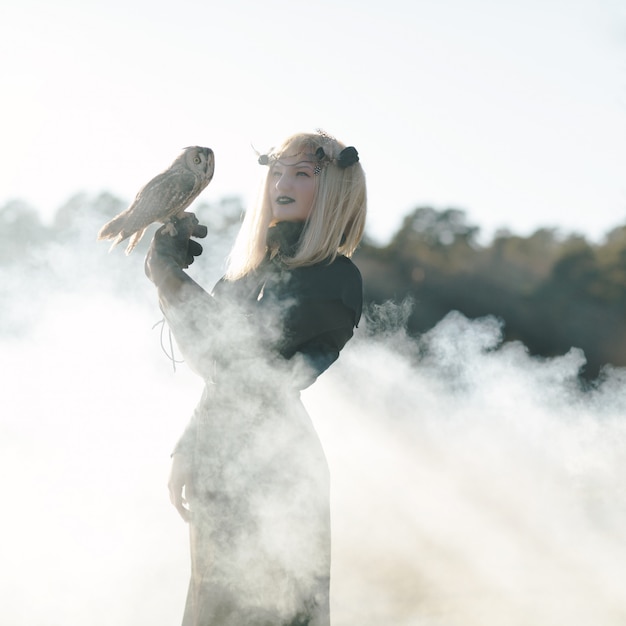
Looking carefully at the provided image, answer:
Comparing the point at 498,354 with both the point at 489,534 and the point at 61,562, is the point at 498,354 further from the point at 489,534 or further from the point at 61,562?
the point at 61,562

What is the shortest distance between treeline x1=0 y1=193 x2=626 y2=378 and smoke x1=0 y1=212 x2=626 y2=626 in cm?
165

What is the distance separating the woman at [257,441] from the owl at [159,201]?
63 mm

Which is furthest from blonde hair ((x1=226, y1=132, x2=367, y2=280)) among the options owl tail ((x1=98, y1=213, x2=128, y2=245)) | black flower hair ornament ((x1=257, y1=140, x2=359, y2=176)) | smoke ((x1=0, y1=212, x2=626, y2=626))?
smoke ((x1=0, y1=212, x2=626, y2=626))

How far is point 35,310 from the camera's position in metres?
5.78

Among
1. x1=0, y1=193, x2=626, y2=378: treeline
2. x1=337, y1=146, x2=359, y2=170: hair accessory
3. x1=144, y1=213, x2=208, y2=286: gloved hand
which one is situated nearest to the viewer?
x1=144, y1=213, x2=208, y2=286: gloved hand

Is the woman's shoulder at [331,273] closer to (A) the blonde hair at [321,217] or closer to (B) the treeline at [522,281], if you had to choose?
(A) the blonde hair at [321,217]

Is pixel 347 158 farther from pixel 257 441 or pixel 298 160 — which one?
pixel 257 441

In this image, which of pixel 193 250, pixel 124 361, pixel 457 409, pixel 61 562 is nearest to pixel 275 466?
pixel 193 250

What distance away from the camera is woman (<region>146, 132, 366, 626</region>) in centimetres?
260

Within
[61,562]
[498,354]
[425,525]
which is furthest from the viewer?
[425,525]

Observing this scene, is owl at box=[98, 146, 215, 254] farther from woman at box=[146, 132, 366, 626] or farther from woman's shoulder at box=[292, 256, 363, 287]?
woman's shoulder at box=[292, 256, 363, 287]

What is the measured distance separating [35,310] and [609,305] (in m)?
7.92

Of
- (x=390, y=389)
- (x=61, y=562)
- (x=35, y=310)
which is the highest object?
(x=390, y=389)

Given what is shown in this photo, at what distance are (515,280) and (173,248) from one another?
10.7 m
